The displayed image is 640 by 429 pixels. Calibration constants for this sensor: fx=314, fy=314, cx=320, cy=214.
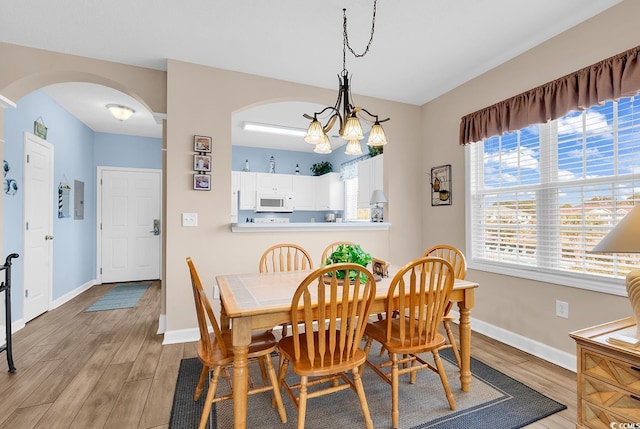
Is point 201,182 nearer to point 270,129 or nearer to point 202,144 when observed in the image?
point 202,144

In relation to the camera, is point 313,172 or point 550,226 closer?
point 550,226

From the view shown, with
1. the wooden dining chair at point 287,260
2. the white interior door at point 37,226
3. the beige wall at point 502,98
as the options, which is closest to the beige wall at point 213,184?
the wooden dining chair at point 287,260

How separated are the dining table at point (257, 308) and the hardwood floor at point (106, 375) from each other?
0.56 m

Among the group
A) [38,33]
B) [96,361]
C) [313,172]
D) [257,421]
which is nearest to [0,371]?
[96,361]

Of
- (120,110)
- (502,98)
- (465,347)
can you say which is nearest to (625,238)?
(465,347)

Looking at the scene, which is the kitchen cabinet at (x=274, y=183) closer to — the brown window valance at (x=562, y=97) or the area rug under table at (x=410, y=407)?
the brown window valance at (x=562, y=97)

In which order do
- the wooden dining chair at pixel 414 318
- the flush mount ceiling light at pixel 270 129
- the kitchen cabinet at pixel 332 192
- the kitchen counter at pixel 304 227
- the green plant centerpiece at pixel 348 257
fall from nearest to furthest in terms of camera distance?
the wooden dining chair at pixel 414 318 < the green plant centerpiece at pixel 348 257 < the kitchen counter at pixel 304 227 < the flush mount ceiling light at pixel 270 129 < the kitchen cabinet at pixel 332 192

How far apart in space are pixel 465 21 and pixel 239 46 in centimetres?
180

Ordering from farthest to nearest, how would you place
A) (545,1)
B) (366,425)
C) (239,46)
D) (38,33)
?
1. (239,46)
2. (38,33)
3. (545,1)
4. (366,425)

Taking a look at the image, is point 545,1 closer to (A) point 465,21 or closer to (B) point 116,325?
(A) point 465,21

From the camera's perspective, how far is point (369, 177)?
4844 mm

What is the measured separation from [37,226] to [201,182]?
2340 mm

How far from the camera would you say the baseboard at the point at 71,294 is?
13.1 ft

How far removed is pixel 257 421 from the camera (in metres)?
1.74
